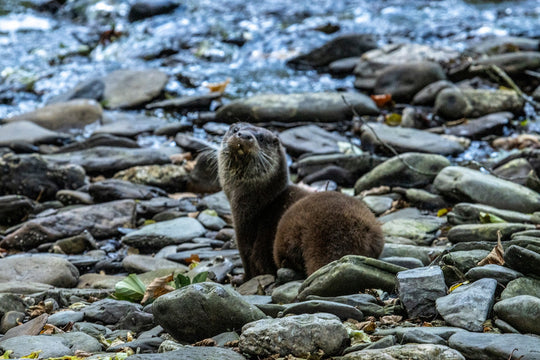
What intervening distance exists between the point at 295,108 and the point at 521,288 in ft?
24.9

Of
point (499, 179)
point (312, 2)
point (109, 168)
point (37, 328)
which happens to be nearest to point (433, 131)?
point (499, 179)

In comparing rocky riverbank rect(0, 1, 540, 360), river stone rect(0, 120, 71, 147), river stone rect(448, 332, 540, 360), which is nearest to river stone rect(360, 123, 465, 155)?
rocky riverbank rect(0, 1, 540, 360)

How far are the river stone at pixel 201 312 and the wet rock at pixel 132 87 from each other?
9.07 meters

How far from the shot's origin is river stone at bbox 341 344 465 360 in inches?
119

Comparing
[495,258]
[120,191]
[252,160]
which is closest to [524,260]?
[495,258]

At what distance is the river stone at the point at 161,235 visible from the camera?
23.9ft

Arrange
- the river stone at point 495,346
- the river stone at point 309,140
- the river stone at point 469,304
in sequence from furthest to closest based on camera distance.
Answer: the river stone at point 309,140 < the river stone at point 469,304 < the river stone at point 495,346

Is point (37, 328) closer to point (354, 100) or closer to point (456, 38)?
point (354, 100)

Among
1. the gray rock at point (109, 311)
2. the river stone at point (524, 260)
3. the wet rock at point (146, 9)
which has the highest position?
the river stone at point (524, 260)

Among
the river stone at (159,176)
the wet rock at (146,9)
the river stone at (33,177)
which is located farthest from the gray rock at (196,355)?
the wet rock at (146,9)

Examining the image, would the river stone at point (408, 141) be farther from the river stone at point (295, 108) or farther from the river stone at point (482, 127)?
the river stone at point (295, 108)

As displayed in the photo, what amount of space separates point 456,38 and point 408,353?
1271 centimetres

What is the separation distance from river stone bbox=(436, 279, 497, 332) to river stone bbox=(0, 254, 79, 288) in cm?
345

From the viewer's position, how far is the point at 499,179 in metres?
7.54
